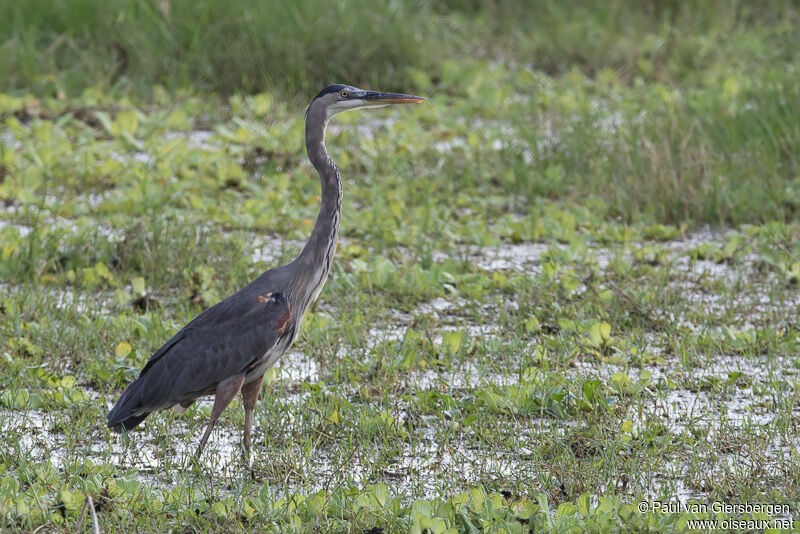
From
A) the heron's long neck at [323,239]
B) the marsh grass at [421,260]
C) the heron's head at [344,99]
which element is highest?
the heron's head at [344,99]

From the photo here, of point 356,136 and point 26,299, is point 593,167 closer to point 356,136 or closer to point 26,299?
point 356,136

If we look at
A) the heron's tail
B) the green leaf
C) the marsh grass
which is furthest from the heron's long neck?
the green leaf

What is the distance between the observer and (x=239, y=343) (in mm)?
3961

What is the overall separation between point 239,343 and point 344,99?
1.12 m

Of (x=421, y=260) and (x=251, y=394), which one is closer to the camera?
(x=251, y=394)

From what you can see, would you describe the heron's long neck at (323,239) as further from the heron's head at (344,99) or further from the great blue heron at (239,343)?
the heron's head at (344,99)

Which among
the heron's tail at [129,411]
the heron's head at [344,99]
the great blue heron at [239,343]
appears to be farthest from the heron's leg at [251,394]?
the heron's head at [344,99]

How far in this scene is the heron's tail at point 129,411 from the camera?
390 cm

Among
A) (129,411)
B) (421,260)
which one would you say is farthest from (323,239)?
(421,260)

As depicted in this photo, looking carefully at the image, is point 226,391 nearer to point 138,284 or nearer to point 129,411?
point 129,411

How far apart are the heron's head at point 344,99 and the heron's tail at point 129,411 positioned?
1.32 m

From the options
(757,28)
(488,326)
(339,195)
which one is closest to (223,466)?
(339,195)

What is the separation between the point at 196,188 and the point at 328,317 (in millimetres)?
→ 2195

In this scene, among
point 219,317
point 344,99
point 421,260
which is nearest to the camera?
point 219,317
